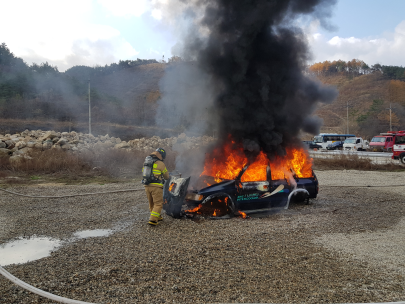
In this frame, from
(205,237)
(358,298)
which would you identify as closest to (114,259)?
(205,237)

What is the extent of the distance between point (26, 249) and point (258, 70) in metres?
7.21

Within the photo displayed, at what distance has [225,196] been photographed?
266 inches

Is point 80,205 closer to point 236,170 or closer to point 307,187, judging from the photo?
point 236,170

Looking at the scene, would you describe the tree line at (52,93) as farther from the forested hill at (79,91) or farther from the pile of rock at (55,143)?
the pile of rock at (55,143)

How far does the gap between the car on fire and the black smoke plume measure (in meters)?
1.29

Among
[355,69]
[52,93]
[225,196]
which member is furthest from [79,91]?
[355,69]

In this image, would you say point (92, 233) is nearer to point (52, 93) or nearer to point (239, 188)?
point (239, 188)

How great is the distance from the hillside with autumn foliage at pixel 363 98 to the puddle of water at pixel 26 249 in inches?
1431

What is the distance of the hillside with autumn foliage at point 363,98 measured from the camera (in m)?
55.9

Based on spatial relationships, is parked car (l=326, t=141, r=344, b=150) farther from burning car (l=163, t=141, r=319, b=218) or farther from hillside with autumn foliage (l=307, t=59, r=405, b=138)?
burning car (l=163, t=141, r=319, b=218)

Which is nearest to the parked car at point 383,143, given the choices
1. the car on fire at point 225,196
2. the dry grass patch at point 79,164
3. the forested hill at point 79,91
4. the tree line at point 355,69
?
the forested hill at point 79,91

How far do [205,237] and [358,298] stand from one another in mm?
2754

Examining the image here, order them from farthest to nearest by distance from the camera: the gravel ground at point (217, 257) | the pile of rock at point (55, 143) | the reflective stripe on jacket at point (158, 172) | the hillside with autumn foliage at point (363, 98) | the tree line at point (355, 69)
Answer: the tree line at point (355, 69) < the hillside with autumn foliage at point (363, 98) < the pile of rock at point (55, 143) < the reflective stripe on jacket at point (158, 172) < the gravel ground at point (217, 257)

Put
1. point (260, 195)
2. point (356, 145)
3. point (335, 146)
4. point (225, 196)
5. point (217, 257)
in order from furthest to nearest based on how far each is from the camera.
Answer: point (335, 146)
point (356, 145)
point (260, 195)
point (225, 196)
point (217, 257)
